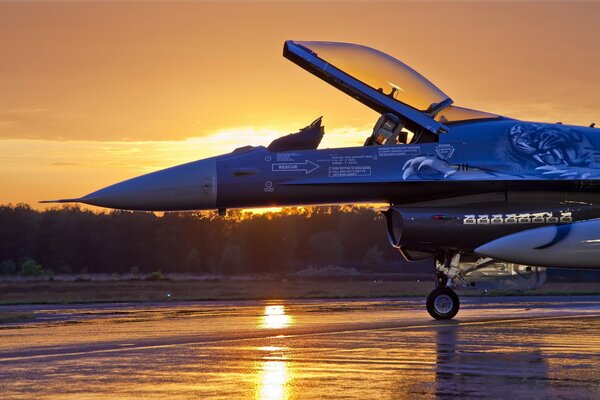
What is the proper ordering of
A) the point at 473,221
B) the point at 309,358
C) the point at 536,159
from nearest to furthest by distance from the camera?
the point at 309,358
the point at 536,159
the point at 473,221

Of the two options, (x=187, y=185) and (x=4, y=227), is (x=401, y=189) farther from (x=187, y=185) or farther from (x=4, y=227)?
(x=4, y=227)

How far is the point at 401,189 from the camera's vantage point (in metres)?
18.9

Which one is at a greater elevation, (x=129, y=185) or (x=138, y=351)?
(x=129, y=185)

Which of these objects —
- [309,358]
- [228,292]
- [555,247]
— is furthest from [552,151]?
[228,292]

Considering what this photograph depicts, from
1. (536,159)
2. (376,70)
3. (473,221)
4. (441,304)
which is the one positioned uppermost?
(376,70)

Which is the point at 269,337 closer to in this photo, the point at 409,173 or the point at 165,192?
the point at 165,192

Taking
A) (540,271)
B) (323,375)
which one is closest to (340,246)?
(540,271)

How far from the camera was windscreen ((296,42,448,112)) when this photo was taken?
62.9 ft

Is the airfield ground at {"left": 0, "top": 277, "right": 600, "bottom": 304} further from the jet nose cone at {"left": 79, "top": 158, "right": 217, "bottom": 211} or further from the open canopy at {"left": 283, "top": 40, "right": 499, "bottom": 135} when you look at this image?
the jet nose cone at {"left": 79, "top": 158, "right": 217, "bottom": 211}

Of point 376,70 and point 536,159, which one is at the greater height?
point 376,70

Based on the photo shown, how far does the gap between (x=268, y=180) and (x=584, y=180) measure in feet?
18.3

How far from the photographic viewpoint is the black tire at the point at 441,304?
19562mm

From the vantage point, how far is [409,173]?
18625 millimetres

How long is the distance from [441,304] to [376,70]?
454cm
